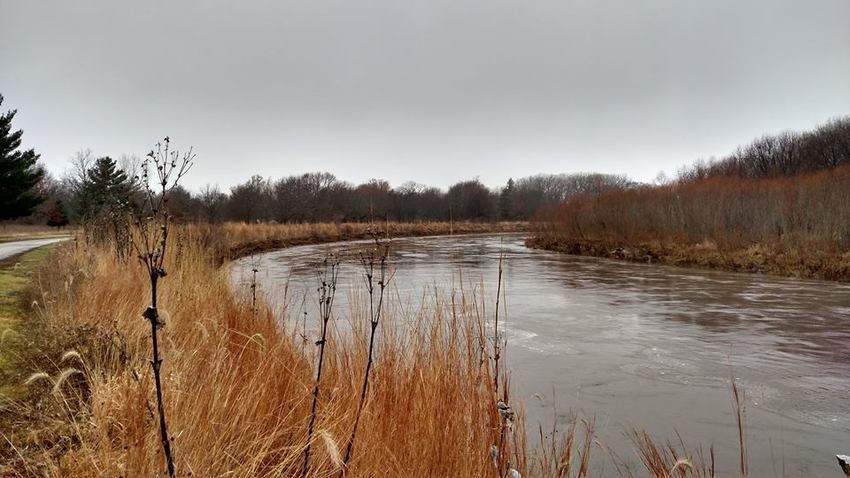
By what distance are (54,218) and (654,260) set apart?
1814 inches

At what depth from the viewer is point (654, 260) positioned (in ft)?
68.2

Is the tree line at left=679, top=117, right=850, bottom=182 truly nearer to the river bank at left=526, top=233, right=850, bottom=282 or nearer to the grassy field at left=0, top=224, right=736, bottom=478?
the river bank at left=526, top=233, right=850, bottom=282

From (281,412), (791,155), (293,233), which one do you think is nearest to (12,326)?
(281,412)

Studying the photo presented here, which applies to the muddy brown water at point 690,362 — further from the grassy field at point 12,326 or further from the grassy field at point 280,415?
the grassy field at point 12,326

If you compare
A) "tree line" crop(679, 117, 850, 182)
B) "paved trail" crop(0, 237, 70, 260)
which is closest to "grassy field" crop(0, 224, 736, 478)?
"paved trail" crop(0, 237, 70, 260)

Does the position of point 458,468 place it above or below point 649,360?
above

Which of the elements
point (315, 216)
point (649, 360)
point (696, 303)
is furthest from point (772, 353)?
point (315, 216)

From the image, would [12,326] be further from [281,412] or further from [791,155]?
[791,155]

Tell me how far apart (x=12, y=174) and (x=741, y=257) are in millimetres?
33288

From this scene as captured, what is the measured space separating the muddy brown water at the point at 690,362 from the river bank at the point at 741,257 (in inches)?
86.9

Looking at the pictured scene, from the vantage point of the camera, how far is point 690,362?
636 centimetres

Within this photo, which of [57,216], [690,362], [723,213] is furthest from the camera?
[57,216]

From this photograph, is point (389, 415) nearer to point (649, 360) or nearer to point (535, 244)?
point (649, 360)

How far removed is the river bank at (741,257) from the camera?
15.1 metres
